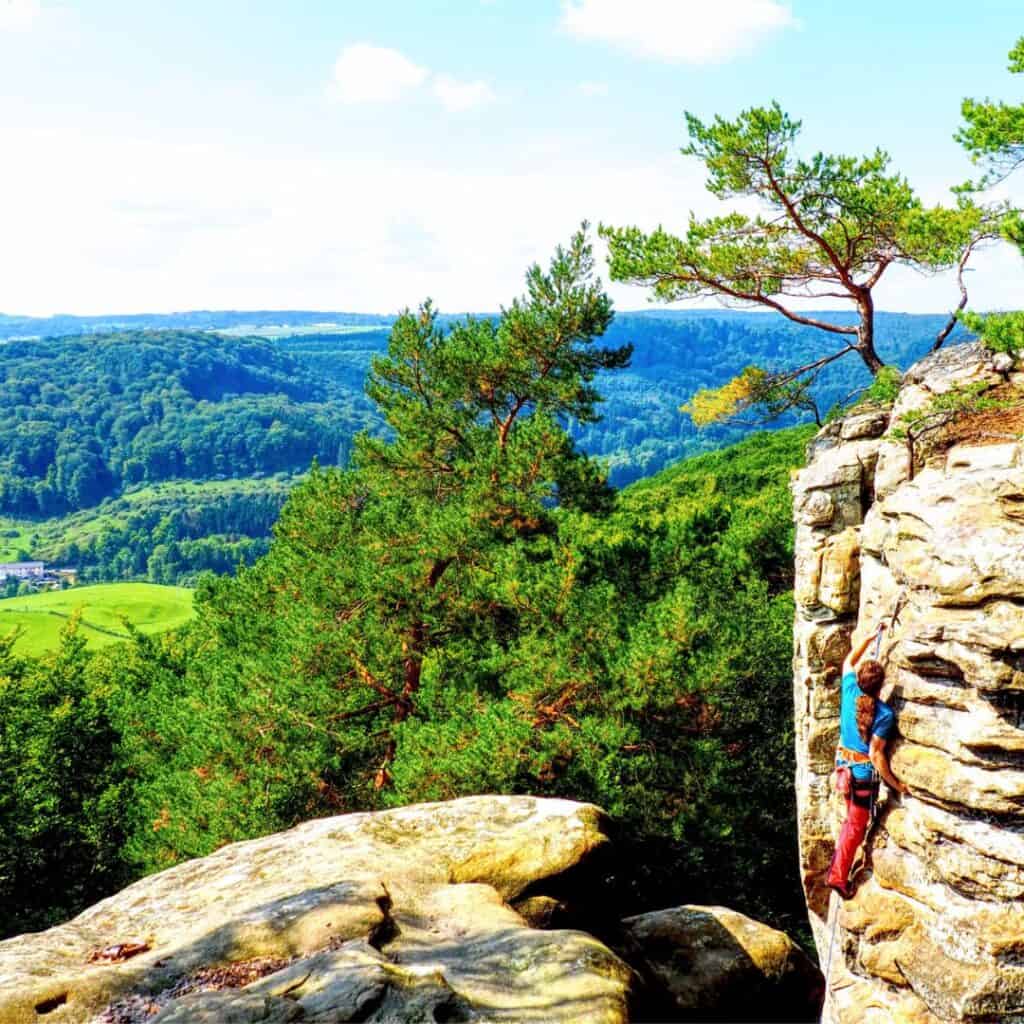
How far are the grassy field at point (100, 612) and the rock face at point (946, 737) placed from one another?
8049 cm

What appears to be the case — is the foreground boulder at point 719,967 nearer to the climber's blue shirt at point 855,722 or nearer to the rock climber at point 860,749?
the rock climber at point 860,749

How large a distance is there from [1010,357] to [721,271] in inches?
275

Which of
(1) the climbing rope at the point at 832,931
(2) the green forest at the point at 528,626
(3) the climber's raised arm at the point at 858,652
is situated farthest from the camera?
(2) the green forest at the point at 528,626

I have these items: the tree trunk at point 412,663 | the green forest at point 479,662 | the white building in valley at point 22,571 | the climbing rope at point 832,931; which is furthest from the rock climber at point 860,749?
the white building in valley at point 22,571

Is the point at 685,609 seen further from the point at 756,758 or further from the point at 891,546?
the point at 891,546

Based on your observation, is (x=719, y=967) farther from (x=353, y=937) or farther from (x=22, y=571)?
(x=22, y=571)

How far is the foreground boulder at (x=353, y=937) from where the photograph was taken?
835 centimetres

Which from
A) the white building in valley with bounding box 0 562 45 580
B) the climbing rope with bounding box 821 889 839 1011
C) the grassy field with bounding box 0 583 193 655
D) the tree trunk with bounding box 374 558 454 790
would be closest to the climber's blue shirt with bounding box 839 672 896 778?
the climbing rope with bounding box 821 889 839 1011

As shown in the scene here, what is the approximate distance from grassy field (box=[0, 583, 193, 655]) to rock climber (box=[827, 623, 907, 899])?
263 ft

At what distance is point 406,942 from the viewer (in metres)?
10.1

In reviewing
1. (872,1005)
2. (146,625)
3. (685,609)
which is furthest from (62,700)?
(146,625)

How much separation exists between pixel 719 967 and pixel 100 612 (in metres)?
113

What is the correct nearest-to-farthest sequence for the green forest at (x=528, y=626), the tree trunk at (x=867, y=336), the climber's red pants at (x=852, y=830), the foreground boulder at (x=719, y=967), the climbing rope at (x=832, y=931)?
the climber's red pants at (x=852, y=830)
the climbing rope at (x=832, y=931)
the foreground boulder at (x=719, y=967)
the tree trunk at (x=867, y=336)
the green forest at (x=528, y=626)

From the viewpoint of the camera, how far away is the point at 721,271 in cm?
1616
